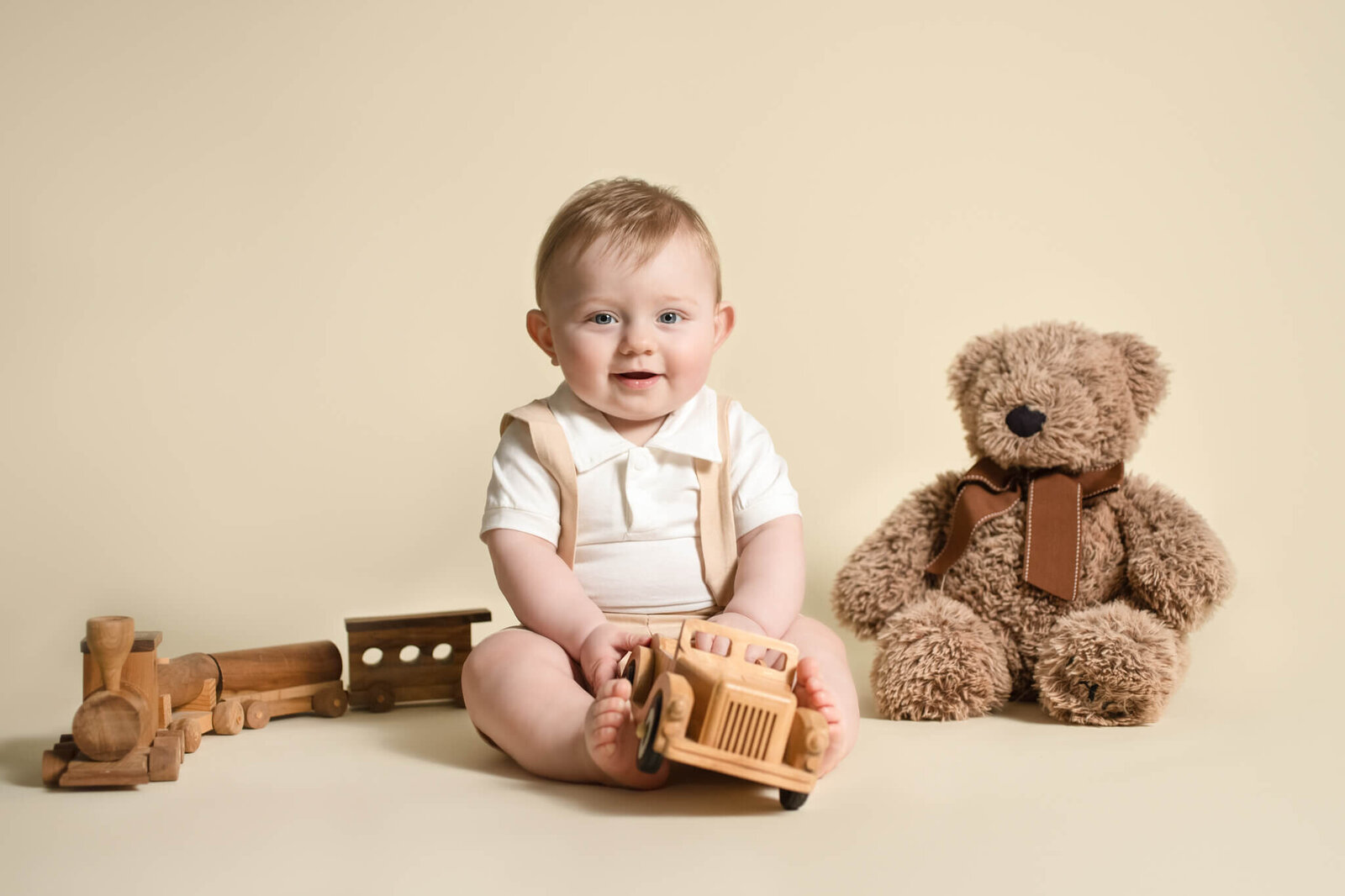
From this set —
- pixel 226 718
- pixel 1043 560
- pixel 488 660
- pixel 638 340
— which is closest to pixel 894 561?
pixel 1043 560

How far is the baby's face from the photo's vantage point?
1.51 m

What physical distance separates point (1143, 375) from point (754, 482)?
586 mm

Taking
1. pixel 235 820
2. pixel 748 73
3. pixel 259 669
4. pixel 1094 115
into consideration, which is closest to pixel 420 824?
pixel 235 820

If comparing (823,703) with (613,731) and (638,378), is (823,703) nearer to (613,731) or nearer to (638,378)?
(613,731)

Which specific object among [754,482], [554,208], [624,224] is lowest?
[754,482]

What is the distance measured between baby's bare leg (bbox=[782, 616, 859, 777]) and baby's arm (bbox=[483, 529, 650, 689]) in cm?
20

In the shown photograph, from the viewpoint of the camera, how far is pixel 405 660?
1.81 m

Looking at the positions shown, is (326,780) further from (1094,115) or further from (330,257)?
(1094,115)

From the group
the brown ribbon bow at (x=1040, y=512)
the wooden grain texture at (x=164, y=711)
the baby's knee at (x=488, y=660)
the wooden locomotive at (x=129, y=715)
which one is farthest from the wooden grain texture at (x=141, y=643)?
the brown ribbon bow at (x=1040, y=512)

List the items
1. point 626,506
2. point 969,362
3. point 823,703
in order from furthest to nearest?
point 969,362 → point 626,506 → point 823,703

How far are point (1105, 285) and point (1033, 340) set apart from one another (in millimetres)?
803

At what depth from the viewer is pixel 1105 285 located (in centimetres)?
247

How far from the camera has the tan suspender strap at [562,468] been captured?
1.57m

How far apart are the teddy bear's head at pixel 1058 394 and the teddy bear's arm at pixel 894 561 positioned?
0.10m
